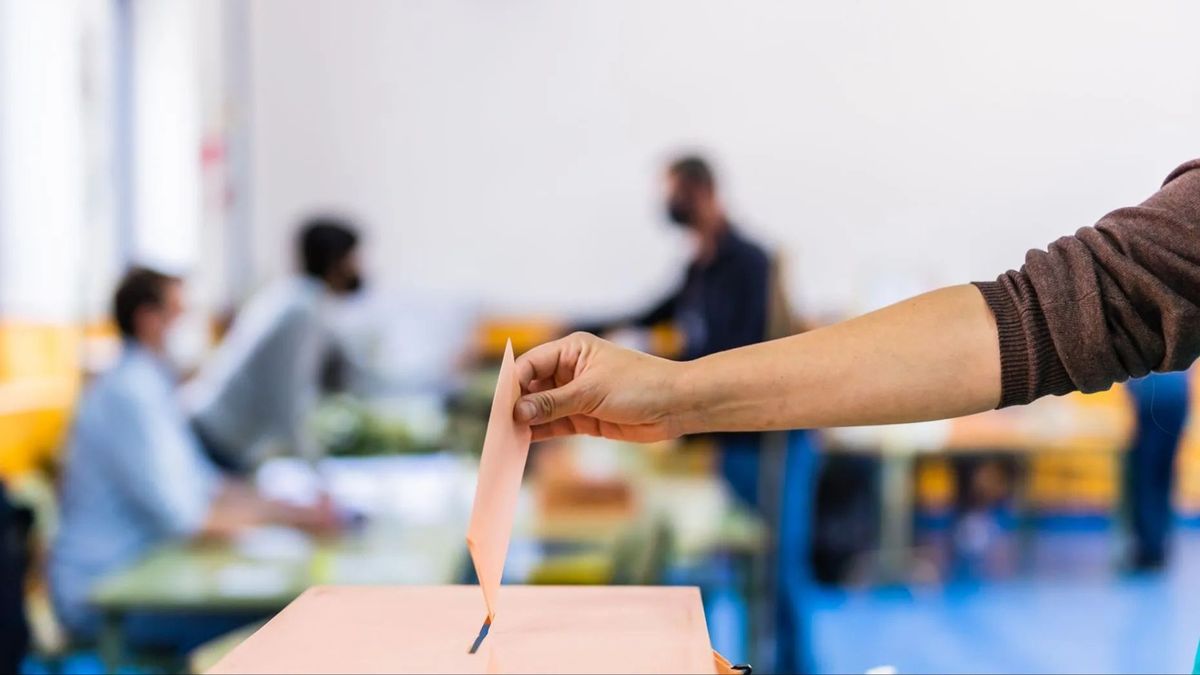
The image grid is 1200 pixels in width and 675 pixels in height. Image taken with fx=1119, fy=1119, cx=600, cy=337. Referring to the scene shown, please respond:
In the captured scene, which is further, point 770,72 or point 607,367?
point 770,72

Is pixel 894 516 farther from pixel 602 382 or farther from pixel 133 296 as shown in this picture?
pixel 602 382

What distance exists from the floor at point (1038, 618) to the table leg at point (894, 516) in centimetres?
11

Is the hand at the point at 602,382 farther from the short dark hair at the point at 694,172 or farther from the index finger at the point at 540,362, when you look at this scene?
the short dark hair at the point at 694,172

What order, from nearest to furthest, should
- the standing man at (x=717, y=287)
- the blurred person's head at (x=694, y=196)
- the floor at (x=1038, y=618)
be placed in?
the floor at (x=1038, y=618) → the standing man at (x=717, y=287) → the blurred person's head at (x=694, y=196)

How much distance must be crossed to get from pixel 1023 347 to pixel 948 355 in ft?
0.18

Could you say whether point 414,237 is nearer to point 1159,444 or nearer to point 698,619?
point 1159,444

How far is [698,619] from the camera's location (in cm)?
71

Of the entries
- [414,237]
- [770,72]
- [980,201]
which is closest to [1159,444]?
[770,72]

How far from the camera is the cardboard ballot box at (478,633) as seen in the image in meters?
0.62

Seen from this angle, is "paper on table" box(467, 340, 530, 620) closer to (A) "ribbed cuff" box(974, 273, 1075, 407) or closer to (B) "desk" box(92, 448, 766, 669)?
(A) "ribbed cuff" box(974, 273, 1075, 407)

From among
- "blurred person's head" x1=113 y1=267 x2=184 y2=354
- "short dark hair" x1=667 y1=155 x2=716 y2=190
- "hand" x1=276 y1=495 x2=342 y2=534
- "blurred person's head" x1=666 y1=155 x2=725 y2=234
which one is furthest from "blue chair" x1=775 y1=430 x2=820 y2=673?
"blurred person's head" x1=113 y1=267 x2=184 y2=354

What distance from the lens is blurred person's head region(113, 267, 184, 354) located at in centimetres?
290

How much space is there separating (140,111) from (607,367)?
526 cm

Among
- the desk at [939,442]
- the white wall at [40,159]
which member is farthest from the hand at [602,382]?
the desk at [939,442]
